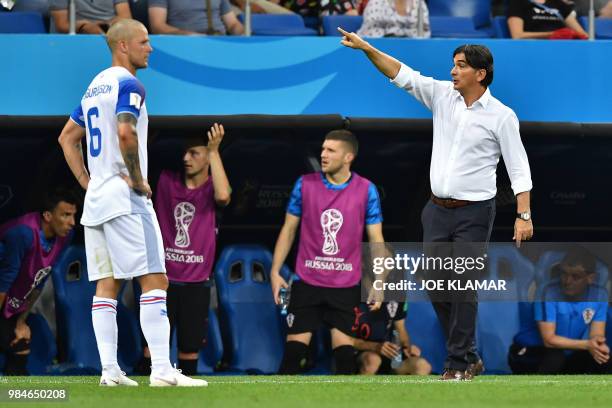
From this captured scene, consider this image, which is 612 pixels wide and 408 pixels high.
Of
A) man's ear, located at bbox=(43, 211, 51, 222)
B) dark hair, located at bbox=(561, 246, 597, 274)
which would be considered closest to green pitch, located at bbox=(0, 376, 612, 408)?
man's ear, located at bbox=(43, 211, 51, 222)

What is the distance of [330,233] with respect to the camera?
1012 cm

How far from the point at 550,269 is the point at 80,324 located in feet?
12.4

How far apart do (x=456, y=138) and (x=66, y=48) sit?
311cm

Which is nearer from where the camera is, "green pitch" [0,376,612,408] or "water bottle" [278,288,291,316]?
"green pitch" [0,376,612,408]

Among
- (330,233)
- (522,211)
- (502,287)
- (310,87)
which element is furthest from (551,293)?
(522,211)

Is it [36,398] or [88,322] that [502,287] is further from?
[36,398]

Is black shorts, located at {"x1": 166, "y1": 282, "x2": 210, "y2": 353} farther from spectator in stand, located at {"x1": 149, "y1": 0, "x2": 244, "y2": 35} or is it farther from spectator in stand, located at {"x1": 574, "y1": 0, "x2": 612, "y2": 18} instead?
spectator in stand, located at {"x1": 574, "y1": 0, "x2": 612, "y2": 18}

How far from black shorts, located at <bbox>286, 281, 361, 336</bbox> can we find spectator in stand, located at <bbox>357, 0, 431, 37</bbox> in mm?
1954

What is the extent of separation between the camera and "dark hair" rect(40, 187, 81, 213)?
1009 centimetres

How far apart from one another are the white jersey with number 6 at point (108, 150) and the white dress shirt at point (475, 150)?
1790mm

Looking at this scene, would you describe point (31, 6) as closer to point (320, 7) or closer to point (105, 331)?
point (320, 7)

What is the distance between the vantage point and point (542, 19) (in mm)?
10984

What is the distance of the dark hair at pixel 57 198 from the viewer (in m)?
10.1

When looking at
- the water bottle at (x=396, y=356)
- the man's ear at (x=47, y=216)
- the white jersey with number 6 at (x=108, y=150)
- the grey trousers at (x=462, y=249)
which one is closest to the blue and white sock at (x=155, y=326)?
the white jersey with number 6 at (x=108, y=150)
